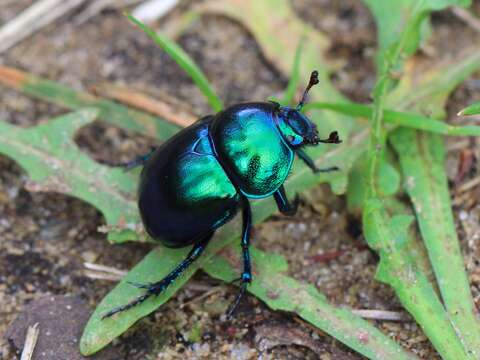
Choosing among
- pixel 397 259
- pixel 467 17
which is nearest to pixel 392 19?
pixel 467 17

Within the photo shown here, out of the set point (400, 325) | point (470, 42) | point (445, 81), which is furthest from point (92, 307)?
point (470, 42)

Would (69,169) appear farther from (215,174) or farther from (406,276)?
(406,276)

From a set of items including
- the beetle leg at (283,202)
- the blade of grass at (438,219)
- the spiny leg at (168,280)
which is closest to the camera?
the blade of grass at (438,219)

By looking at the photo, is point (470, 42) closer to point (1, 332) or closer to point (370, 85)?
point (370, 85)

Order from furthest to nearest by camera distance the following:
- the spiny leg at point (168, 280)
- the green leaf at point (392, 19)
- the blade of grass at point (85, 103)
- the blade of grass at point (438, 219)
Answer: the green leaf at point (392, 19) → the blade of grass at point (85, 103) → the spiny leg at point (168, 280) → the blade of grass at point (438, 219)

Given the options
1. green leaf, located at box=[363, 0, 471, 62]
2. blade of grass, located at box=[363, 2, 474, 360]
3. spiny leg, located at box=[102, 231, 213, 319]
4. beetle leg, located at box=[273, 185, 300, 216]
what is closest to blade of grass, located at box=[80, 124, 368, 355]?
spiny leg, located at box=[102, 231, 213, 319]

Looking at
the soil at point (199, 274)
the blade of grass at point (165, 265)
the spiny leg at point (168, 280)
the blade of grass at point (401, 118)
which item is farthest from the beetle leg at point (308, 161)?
the spiny leg at point (168, 280)

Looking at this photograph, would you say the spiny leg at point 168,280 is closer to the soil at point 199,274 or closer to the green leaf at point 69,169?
the soil at point 199,274
